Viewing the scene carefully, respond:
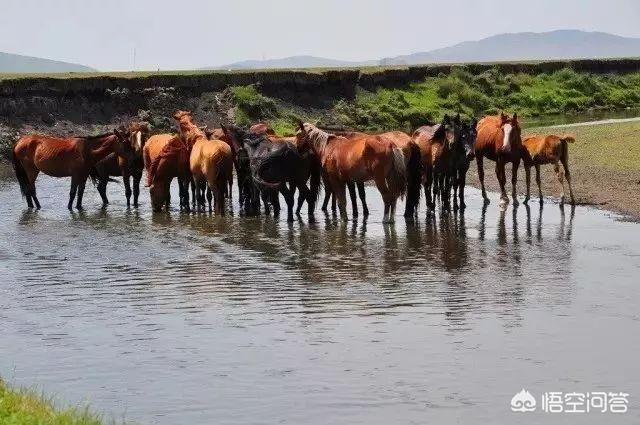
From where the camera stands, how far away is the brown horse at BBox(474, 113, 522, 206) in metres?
23.9

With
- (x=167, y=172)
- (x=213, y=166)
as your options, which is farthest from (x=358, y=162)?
(x=167, y=172)

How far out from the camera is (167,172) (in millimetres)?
24078

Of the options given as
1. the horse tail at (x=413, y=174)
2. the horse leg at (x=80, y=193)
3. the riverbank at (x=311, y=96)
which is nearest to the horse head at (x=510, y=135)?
the horse tail at (x=413, y=174)

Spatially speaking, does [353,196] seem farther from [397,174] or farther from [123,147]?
[123,147]

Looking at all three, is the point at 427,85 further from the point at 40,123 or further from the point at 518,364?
the point at 518,364

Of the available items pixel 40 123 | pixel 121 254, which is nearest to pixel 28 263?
pixel 121 254

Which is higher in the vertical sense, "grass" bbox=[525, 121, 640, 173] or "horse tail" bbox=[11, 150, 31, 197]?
"horse tail" bbox=[11, 150, 31, 197]

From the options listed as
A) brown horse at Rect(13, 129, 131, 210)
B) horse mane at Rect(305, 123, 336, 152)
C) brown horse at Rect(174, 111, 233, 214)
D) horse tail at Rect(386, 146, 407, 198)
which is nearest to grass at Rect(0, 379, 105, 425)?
horse tail at Rect(386, 146, 407, 198)

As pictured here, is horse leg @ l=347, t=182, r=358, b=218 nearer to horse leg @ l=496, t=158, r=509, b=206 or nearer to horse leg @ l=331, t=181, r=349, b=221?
horse leg @ l=331, t=181, r=349, b=221

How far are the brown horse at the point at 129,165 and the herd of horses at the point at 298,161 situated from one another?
0.02 m

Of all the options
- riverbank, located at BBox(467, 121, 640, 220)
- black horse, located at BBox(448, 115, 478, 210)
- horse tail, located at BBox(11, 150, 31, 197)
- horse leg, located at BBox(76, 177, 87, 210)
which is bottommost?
riverbank, located at BBox(467, 121, 640, 220)

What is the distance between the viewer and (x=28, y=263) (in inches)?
683

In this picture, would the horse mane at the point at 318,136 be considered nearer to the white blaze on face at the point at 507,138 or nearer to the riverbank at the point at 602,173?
the white blaze on face at the point at 507,138

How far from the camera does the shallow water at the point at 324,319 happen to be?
995 cm
